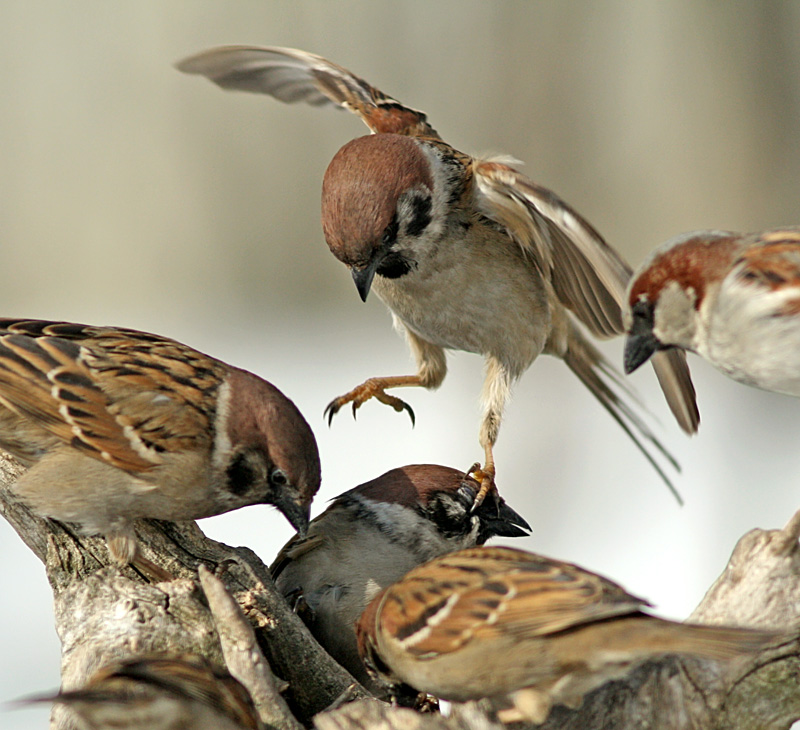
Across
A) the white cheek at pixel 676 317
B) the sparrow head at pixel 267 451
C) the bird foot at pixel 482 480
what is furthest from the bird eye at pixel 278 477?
the white cheek at pixel 676 317

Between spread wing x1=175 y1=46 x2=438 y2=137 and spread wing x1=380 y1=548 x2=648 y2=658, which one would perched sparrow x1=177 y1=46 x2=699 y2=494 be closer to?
spread wing x1=175 y1=46 x2=438 y2=137

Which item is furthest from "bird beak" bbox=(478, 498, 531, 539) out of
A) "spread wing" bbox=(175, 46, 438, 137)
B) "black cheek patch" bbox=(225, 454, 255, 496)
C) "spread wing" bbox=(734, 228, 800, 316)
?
"spread wing" bbox=(175, 46, 438, 137)

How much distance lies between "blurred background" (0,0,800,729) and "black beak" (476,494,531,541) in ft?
7.84

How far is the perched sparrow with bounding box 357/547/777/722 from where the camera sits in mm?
1696

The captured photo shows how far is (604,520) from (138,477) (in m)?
3.34

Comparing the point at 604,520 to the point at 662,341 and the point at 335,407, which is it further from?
the point at 662,341

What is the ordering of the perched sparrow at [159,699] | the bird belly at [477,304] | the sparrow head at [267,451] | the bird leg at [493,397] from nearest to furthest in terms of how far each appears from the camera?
the perched sparrow at [159,699], the sparrow head at [267,451], the bird belly at [477,304], the bird leg at [493,397]

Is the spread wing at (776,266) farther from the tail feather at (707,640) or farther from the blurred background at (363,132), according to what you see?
the blurred background at (363,132)

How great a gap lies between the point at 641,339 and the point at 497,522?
0.80 metres

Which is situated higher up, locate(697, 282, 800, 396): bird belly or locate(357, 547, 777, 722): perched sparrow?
locate(697, 282, 800, 396): bird belly

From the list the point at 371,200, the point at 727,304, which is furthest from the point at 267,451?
the point at 727,304

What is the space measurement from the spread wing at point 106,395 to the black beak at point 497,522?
733mm

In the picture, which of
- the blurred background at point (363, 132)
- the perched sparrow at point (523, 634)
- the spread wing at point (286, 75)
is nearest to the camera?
the perched sparrow at point (523, 634)

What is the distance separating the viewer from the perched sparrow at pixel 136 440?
2293mm
